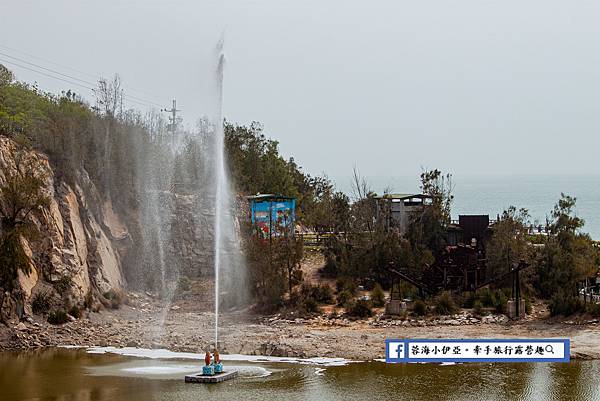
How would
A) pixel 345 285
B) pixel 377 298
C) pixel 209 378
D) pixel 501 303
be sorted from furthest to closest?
pixel 345 285, pixel 377 298, pixel 501 303, pixel 209 378

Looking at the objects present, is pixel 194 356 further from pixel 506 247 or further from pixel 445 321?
pixel 506 247

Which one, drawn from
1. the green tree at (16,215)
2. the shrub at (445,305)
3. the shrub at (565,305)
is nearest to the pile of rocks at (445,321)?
the shrub at (445,305)

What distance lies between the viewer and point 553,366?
92.4 feet

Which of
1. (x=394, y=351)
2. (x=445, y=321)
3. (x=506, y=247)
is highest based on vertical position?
(x=506, y=247)

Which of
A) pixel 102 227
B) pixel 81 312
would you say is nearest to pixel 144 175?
pixel 102 227

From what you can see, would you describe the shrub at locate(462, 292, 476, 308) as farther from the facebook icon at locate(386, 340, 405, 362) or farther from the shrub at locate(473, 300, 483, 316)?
the facebook icon at locate(386, 340, 405, 362)

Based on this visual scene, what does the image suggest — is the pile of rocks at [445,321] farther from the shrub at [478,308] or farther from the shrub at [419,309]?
the shrub at [419,309]

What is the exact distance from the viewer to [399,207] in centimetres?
4841

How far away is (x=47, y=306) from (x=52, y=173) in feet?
26.7

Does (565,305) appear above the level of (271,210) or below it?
below

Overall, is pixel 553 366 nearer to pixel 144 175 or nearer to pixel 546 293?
pixel 546 293

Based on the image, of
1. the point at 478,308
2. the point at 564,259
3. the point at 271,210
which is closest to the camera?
the point at 478,308

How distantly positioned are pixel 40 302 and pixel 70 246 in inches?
172

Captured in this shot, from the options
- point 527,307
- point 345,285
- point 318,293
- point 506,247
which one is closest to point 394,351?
point 527,307
